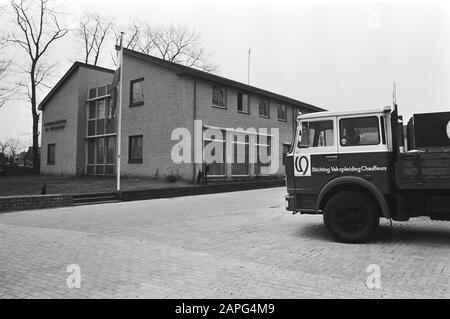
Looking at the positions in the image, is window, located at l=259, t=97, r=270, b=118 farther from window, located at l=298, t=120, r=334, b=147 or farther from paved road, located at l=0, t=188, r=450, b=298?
window, located at l=298, t=120, r=334, b=147

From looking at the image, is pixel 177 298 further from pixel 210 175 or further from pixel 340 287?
pixel 210 175

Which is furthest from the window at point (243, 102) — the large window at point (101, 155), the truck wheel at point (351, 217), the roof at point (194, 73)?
the truck wheel at point (351, 217)

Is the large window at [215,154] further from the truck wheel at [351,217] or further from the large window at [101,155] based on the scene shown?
the truck wheel at [351,217]

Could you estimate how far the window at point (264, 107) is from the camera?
1140 inches

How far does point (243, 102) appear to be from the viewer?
89.0ft

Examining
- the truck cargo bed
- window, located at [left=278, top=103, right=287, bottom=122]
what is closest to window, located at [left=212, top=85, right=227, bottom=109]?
window, located at [left=278, top=103, right=287, bottom=122]

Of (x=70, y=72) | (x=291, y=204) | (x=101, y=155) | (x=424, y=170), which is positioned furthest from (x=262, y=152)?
(x=424, y=170)

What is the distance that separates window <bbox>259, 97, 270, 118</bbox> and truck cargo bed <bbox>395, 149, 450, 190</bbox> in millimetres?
21891

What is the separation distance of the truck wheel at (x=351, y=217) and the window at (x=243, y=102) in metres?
19.3

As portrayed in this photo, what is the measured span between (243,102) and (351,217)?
2014cm

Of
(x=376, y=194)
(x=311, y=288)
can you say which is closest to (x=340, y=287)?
(x=311, y=288)

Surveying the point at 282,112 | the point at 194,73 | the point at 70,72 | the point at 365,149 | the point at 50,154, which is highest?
the point at 70,72

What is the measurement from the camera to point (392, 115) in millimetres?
7684

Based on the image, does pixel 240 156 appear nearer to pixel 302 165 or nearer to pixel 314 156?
pixel 302 165
